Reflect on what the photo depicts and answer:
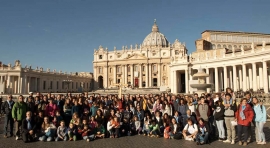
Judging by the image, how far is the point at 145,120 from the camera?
10.2m

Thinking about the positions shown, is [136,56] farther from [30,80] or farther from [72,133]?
[72,133]

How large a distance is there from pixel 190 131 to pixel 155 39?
Answer: 93547 millimetres

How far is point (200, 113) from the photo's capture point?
9.02 m

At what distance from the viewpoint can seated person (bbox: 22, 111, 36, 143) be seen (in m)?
8.68

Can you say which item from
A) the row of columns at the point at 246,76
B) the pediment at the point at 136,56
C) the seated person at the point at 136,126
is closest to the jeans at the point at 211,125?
the seated person at the point at 136,126

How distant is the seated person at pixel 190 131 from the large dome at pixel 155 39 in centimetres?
9100

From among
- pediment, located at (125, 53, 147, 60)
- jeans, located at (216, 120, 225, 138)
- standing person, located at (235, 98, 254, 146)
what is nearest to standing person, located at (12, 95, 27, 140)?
jeans, located at (216, 120, 225, 138)

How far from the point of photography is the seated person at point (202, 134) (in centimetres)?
830

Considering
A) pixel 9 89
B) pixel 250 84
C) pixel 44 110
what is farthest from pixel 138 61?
pixel 44 110

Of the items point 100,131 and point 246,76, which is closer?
point 100,131

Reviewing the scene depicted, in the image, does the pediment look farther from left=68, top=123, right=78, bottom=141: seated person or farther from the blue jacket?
the blue jacket

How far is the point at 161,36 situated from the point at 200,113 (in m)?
96.1

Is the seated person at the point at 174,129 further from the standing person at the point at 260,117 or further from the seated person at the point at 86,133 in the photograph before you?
the seated person at the point at 86,133

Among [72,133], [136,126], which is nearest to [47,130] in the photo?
[72,133]
